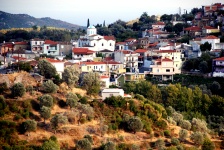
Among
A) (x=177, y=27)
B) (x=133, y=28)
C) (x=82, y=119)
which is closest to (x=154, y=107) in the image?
(x=82, y=119)

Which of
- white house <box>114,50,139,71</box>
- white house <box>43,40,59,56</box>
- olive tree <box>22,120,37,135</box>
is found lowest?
olive tree <box>22,120,37,135</box>

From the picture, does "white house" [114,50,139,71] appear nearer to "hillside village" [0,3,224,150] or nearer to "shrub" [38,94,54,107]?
"hillside village" [0,3,224,150]

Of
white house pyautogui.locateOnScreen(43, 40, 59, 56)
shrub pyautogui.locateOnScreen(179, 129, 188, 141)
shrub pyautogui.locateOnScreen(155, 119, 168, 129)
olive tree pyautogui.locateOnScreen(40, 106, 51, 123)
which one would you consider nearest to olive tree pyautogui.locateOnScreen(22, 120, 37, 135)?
olive tree pyautogui.locateOnScreen(40, 106, 51, 123)

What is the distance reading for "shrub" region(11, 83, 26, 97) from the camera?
932 inches

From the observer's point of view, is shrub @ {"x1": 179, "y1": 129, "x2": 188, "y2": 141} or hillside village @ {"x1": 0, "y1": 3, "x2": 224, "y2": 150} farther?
shrub @ {"x1": 179, "y1": 129, "x2": 188, "y2": 141}

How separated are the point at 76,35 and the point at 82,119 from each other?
142 ft

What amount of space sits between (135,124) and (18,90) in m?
7.10

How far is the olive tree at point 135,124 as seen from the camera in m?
24.1

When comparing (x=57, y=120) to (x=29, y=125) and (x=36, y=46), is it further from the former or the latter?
(x=36, y=46)

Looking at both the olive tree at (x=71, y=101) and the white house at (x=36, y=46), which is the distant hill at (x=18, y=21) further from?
the olive tree at (x=71, y=101)

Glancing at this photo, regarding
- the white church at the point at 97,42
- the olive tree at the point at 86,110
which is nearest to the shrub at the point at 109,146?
the olive tree at the point at 86,110

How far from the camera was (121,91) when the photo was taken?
28.0 m

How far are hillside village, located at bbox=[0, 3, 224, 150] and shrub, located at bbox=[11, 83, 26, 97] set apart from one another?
25cm

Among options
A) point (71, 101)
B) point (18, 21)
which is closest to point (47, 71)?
point (71, 101)
